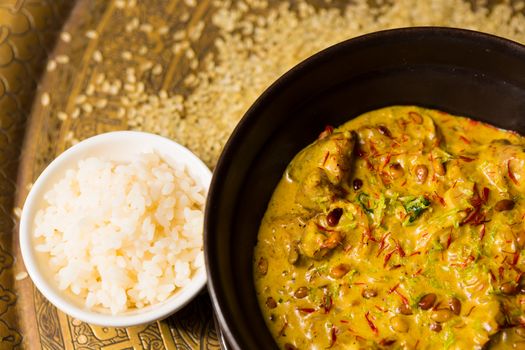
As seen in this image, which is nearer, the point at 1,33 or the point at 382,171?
the point at 382,171

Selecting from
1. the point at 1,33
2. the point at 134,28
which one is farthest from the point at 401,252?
the point at 1,33

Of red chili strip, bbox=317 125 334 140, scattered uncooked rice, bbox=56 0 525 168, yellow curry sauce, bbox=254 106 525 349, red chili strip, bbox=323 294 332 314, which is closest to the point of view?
yellow curry sauce, bbox=254 106 525 349

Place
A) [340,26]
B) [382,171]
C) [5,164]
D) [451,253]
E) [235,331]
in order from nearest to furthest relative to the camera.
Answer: [235,331]
[451,253]
[382,171]
[5,164]
[340,26]

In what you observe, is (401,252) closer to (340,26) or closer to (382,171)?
(382,171)

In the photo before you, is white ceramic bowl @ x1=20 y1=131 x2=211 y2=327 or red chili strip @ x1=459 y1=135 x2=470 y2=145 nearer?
white ceramic bowl @ x1=20 y1=131 x2=211 y2=327

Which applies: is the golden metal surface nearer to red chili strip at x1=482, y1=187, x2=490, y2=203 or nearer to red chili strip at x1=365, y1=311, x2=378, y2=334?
red chili strip at x1=365, y1=311, x2=378, y2=334

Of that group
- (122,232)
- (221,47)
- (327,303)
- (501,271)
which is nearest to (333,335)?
(327,303)

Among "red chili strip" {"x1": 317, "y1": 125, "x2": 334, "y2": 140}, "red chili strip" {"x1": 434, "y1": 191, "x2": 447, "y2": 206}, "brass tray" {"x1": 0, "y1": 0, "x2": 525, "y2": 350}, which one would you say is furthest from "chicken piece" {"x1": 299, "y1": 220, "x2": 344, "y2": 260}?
"brass tray" {"x1": 0, "y1": 0, "x2": 525, "y2": 350}
